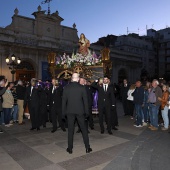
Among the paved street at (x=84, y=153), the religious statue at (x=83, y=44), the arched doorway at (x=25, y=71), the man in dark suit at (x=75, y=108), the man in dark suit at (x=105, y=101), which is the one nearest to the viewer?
the paved street at (x=84, y=153)

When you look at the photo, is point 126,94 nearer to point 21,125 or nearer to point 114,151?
point 21,125

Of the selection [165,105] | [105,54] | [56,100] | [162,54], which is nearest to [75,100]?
[56,100]

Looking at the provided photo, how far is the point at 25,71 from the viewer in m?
22.8

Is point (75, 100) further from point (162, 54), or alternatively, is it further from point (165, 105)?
point (162, 54)

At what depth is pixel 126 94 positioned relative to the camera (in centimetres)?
1259

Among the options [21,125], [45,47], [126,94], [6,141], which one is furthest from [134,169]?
[45,47]

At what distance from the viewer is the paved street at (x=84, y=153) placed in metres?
4.73

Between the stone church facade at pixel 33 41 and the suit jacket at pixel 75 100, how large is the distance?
16821 mm

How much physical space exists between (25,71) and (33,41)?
11.1ft

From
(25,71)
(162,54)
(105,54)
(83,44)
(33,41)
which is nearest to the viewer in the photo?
(105,54)

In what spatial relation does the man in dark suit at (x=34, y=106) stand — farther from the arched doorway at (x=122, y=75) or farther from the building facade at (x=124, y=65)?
the arched doorway at (x=122, y=75)

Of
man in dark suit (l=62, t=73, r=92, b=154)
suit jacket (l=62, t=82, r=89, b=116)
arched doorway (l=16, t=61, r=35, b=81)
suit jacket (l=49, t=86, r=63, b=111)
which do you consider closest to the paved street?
man in dark suit (l=62, t=73, r=92, b=154)

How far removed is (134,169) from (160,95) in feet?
15.4

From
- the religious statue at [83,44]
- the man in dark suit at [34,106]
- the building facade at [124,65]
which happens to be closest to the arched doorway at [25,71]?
the religious statue at [83,44]
